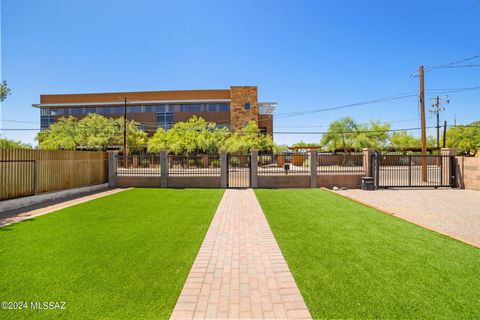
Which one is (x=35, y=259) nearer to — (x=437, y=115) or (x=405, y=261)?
(x=405, y=261)

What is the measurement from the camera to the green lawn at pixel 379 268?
319 cm

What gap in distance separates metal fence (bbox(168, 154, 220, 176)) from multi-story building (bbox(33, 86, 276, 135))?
1214 inches

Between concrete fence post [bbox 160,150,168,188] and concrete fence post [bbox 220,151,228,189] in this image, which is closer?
concrete fence post [bbox 220,151,228,189]

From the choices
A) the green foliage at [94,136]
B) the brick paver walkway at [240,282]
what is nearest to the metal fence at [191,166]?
the brick paver walkway at [240,282]

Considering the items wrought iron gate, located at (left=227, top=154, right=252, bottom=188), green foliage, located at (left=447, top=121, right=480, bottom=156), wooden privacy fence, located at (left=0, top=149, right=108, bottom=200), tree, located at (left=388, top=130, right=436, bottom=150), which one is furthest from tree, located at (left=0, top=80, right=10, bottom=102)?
green foliage, located at (left=447, top=121, right=480, bottom=156)

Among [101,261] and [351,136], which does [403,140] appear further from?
[101,261]

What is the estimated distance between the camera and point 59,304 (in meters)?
3.27

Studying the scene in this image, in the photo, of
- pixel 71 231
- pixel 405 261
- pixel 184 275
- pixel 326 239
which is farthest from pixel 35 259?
pixel 405 261

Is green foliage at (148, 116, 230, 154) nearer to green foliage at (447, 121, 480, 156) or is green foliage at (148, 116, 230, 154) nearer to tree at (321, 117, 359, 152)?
tree at (321, 117, 359, 152)

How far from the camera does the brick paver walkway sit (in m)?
3.17

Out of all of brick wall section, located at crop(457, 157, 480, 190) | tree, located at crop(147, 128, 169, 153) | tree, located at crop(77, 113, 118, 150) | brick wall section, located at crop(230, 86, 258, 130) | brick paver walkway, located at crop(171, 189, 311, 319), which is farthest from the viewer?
brick wall section, located at crop(230, 86, 258, 130)

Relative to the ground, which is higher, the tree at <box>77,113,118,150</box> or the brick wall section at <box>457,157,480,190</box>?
the tree at <box>77,113,118,150</box>

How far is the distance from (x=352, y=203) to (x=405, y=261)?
6.01m

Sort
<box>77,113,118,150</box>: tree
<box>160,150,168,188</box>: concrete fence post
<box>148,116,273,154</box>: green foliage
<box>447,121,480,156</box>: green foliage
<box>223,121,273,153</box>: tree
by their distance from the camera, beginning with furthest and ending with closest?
1. <box>447,121,480,156</box>: green foliage
2. <box>77,113,118,150</box>: tree
3. <box>148,116,273,154</box>: green foliage
4. <box>223,121,273,153</box>: tree
5. <box>160,150,168,188</box>: concrete fence post
